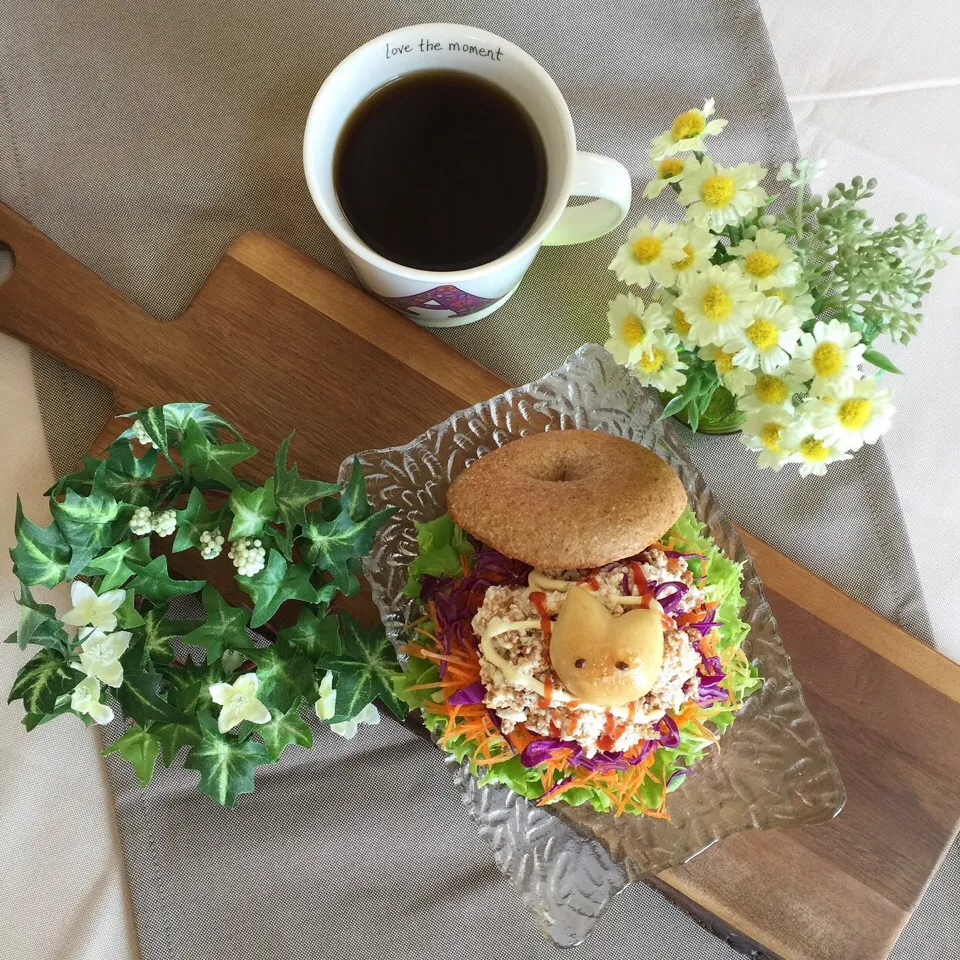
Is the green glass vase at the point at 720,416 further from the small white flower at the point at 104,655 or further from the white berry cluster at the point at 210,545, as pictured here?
the small white flower at the point at 104,655

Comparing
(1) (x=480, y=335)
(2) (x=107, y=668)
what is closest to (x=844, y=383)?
(1) (x=480, y=335)

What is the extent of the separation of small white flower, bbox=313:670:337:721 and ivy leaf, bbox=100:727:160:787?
0.15 meters

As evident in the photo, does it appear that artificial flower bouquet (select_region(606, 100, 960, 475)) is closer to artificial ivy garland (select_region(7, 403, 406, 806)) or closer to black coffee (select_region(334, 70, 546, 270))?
black coffee (select_region(334, 70, 546, 270))

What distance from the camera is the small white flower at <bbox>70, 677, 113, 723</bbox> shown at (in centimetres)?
69

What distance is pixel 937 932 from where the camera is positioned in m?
1.02

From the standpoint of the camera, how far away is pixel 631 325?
2.46ft

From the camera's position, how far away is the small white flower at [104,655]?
0.68 metres

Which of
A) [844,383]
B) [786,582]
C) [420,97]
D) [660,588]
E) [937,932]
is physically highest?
[420,97]

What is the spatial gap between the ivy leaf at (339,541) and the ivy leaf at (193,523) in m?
0.09

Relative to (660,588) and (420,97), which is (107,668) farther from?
(420,97)

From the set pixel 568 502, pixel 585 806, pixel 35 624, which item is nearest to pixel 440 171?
pixel 568 502

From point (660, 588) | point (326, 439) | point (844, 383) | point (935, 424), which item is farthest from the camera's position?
point (935, 424)

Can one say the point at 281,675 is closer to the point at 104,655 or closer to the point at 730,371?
the point at 104,655

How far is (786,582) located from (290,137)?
0.83 m
